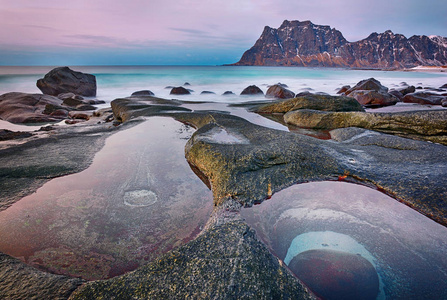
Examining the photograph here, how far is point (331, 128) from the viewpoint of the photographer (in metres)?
5.93

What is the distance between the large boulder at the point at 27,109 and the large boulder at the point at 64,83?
4.80 metres

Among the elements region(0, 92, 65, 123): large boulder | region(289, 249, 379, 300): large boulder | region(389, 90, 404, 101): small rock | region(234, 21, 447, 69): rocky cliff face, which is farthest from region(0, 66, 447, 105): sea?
region(234, 21, 447, 69): rocky cliff face

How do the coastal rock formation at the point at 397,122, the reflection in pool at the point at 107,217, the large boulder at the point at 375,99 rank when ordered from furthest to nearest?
the large boulder at the point at 375,99 → the coastal rock formation at the point at 397,122 → the reflection in pool at the point at 107,217

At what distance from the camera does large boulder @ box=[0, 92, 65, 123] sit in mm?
8341

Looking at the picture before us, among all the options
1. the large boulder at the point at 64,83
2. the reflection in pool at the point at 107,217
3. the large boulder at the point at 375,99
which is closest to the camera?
the reflection in pool at the point at 107,217

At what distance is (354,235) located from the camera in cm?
209

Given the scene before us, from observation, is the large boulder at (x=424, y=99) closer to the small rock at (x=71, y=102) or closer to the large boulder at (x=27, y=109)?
the large boulder at (x=27, y=109)

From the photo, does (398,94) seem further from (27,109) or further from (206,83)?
(27,109)

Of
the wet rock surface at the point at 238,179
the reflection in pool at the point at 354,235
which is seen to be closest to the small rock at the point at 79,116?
the wet rock surface at the point at 238,179

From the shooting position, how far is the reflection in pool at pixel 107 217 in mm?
1909

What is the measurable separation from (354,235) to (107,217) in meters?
2.37

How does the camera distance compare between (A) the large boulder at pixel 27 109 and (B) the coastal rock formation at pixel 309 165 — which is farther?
(A) the large boulder at pixel 27 109

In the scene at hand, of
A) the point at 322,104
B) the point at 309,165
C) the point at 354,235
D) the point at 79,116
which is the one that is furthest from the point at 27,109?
the point at 354,235

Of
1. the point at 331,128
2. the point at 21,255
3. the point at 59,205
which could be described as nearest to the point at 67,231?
the point at 21,255
